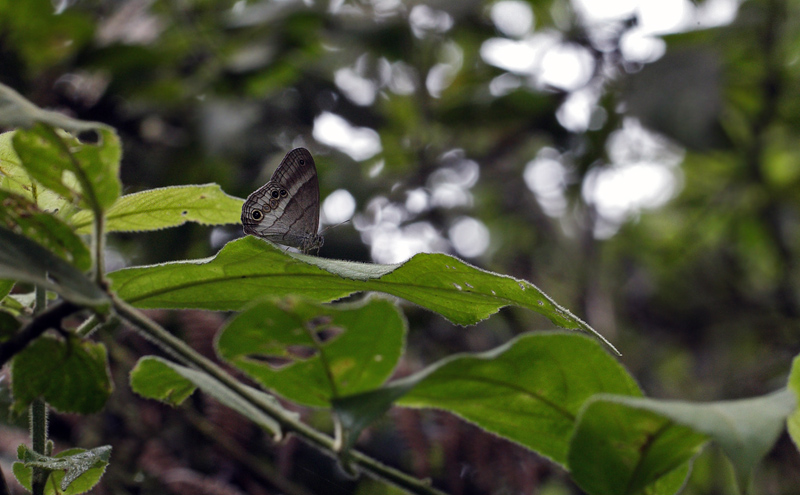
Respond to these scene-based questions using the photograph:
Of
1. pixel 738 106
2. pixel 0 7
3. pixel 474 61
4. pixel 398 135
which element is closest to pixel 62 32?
pixel 0 7

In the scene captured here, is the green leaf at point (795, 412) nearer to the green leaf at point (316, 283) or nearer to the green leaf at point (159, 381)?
the green leaf at point (316, 283)

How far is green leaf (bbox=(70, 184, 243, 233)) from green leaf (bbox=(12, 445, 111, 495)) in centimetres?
24

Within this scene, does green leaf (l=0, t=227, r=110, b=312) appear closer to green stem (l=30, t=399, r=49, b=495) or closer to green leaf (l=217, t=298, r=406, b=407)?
green leaf (l=217, t=298, r=406, b=407)

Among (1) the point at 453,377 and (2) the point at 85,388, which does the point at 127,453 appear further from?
(1) the point at 453,377

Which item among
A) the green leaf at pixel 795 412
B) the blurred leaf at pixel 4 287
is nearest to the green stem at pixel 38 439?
the blurred leaf at pixel 4 287

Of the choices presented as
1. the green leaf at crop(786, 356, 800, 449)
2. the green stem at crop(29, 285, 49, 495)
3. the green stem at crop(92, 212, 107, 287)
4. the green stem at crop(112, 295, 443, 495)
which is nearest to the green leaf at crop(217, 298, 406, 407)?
the green stem at crop(112, 295, 443, 495)

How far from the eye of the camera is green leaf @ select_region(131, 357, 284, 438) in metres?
0.60

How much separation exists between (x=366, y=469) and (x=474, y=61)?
2.63 m

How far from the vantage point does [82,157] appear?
56cm

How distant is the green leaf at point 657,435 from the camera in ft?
1.52

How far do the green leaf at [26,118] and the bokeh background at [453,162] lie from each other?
0.88 meters

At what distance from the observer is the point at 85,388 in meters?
0.63

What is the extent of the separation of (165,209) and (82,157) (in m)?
0.18

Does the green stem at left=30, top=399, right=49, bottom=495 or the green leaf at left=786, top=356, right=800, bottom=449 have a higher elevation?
the green leaf at left=786, top=356, right=800, bottom=449
